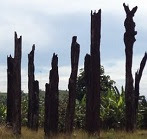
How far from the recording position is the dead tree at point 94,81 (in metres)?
17.3

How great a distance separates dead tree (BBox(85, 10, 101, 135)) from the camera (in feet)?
56.9

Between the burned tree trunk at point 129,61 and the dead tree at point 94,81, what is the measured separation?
225cm

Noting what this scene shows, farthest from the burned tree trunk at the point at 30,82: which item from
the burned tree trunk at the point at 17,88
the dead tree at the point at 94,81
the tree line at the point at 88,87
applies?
the dead tree at the point at 94,81

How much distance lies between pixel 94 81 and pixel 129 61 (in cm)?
270

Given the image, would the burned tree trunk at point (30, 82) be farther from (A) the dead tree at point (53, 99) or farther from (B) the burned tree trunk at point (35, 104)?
(A) the dead tree at point (53, 99)

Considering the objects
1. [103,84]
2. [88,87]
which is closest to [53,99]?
[88,87]

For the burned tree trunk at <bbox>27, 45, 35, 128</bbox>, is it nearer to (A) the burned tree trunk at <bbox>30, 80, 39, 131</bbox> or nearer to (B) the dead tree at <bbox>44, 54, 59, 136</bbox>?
(A) the burned tree trunk at <bbox>30, 80, 39, 131</bbox>

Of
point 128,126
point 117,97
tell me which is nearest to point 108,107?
point 117,97

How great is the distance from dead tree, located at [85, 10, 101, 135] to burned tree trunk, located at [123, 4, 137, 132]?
225 centimetres

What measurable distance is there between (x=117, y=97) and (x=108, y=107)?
904 millimetres

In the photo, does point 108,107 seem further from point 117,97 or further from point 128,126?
point 128,126

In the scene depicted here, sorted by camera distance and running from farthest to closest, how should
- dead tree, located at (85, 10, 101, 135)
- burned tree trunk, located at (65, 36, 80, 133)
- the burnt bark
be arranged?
the burnt bark
burned tree trunk, located at (65, 36, 80, 133)
dead tree, located at (85, 10, 101, 135)

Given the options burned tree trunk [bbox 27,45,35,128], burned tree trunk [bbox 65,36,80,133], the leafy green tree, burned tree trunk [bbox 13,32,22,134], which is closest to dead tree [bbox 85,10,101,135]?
burned tree trunk [bbox 65,36,80,133]

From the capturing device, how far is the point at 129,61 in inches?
764
